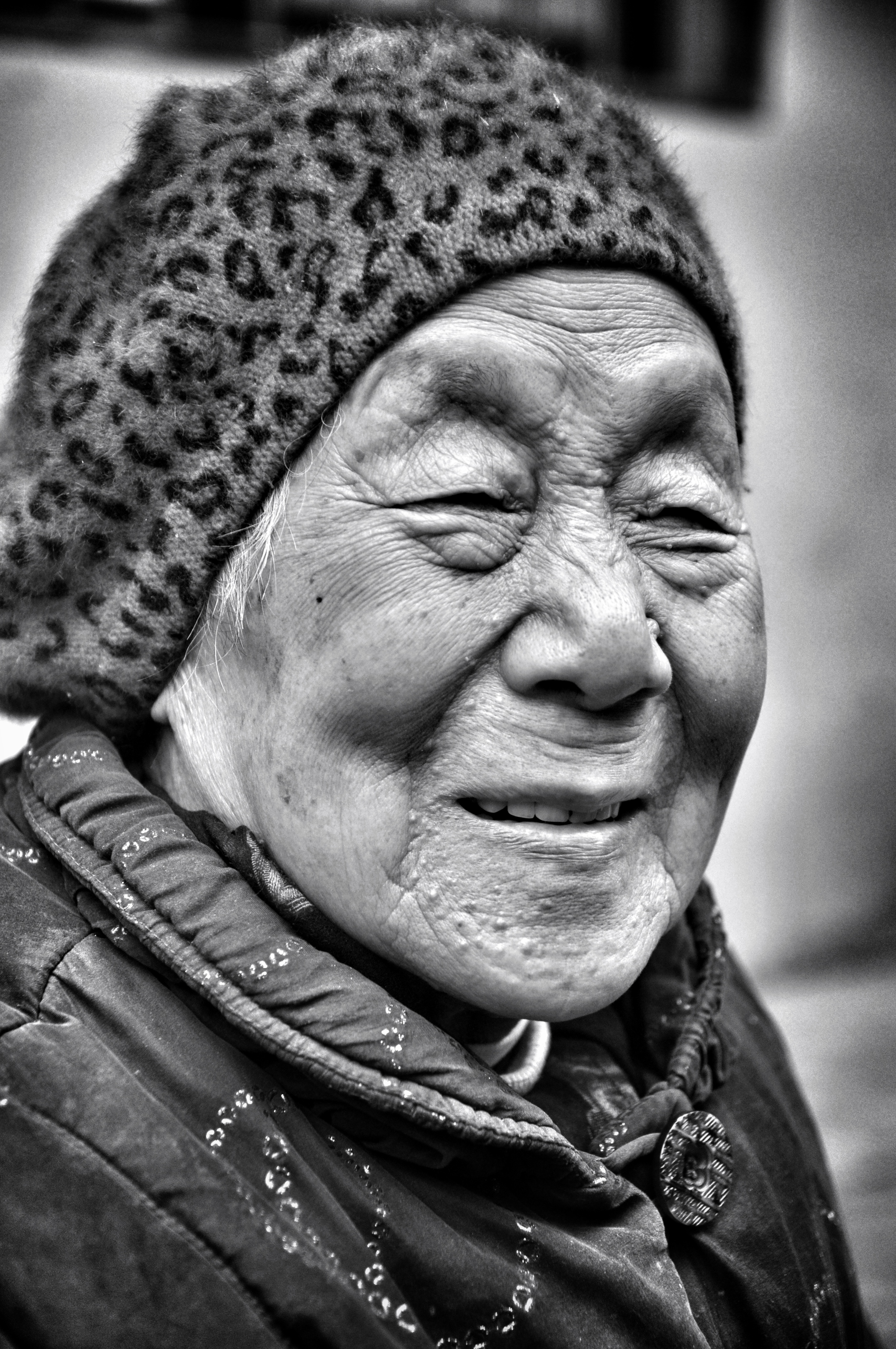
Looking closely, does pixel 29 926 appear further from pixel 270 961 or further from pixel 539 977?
pixel 539 977

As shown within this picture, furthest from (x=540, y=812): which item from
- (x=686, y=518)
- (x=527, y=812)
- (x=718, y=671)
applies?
(x=686, y=518)

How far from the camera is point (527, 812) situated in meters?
1.54

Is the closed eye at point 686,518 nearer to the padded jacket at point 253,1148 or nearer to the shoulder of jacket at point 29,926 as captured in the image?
the padded jacket at point 253,1148

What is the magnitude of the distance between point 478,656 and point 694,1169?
0.83 metres

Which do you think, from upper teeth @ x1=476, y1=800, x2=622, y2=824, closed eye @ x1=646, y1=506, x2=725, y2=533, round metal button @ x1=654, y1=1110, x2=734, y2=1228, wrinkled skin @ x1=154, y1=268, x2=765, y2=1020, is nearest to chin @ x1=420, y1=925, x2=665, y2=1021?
wrinkled skin @ x1=154, y1=268, x2=765, y2=1020

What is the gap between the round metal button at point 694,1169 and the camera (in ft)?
5.50

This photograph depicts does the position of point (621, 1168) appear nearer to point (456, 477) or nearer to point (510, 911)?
point (510, 911)

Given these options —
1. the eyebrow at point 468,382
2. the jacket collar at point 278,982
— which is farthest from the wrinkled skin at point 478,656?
the jacket collar at point 278,982

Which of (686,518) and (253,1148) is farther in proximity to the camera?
(686,518)

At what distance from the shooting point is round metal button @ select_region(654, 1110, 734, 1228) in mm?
1676

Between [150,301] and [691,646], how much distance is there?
0.88 meters

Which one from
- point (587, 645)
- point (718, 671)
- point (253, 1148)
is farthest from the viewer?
point (718, 671)

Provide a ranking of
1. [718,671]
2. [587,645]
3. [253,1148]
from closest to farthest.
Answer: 1. [253,1148]
2. [587,645]
3. [718,671]

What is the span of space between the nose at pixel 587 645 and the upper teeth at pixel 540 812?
14 centimetres
